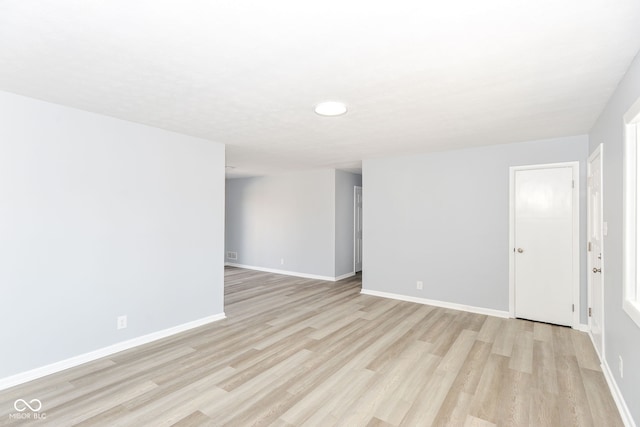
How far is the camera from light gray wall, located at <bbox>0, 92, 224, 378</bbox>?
2.57 metres

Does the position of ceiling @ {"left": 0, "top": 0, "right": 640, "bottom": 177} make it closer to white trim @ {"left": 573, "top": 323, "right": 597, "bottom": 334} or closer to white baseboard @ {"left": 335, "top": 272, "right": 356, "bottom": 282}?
white trim @ {"left": 573, "top": 323, "right": 597, "bottom": 334}

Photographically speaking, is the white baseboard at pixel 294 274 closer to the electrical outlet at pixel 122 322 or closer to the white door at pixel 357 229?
the white door at pixel 357 229

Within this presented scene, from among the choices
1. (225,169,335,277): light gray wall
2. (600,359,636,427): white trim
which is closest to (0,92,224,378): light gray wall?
(225,169,335,277): light gray wall

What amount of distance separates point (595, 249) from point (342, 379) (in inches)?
119

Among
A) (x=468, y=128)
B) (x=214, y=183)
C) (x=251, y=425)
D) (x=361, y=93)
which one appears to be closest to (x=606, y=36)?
(x=361, y=93)

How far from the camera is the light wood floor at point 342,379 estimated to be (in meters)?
2.16

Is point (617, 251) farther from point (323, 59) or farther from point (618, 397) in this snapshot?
point (323, 59)

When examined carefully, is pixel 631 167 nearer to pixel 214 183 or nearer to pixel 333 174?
pixel 214 183

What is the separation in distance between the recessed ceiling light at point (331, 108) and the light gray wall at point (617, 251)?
195 cm

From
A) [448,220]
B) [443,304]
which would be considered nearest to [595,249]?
[448,220]

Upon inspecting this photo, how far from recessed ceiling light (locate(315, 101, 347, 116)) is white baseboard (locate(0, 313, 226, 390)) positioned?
2.97 meters

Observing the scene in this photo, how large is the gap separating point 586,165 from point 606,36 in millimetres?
2726

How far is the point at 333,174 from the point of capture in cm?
657

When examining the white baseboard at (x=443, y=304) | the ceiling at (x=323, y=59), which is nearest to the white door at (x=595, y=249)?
the ceiling at (x=323, y=59)
